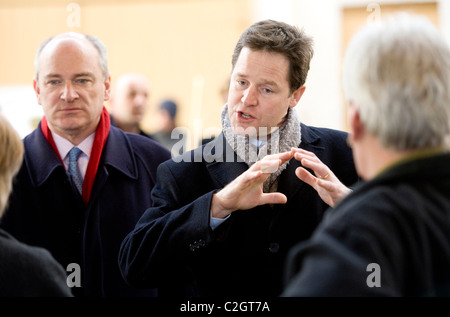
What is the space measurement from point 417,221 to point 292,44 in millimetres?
1178

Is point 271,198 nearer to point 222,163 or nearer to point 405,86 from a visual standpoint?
point 222,163

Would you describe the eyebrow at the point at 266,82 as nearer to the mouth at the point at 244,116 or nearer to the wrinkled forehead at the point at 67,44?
the mouth at the point at 244,116

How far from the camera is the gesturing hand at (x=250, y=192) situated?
1979 mm

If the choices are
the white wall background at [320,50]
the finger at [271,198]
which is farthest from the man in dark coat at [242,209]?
the white wall background at [320,50]

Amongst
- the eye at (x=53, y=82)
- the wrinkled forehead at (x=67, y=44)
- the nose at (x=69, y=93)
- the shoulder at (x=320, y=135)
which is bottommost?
the shoulder at (x=320, y=135)

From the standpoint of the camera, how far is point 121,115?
4.64 metres

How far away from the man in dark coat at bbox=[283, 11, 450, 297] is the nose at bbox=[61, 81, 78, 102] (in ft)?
4.77

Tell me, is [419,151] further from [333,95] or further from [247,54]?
[333,95]

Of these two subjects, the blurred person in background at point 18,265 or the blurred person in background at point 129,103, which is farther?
the blurred person in background at point 129,103

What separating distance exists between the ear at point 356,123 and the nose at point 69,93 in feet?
4.86

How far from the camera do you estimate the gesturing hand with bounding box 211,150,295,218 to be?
198cm

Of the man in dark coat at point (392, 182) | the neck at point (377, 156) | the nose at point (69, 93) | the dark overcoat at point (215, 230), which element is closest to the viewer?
the man in dark coat at point (392, 182)
